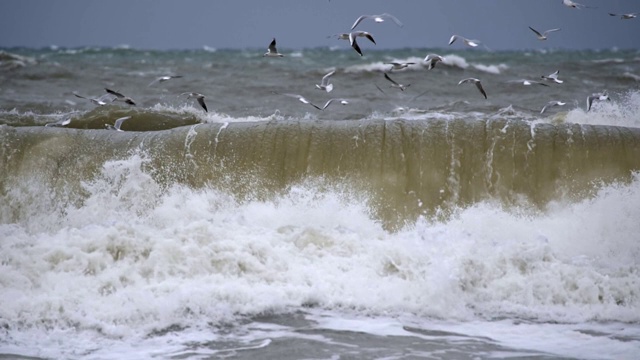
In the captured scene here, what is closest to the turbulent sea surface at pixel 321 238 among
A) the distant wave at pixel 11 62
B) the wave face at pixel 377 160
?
the wave face at pixel 377 160

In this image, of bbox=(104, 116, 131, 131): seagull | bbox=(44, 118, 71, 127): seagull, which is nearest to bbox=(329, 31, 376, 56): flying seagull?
bbox=(104, 116, 131, 131): seagull

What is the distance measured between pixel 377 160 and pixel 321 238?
1.61 metres

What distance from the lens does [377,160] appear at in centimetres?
1038

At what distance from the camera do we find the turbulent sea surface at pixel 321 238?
281 inches

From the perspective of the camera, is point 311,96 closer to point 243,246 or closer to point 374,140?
point 374,140

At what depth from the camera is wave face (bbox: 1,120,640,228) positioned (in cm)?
1006

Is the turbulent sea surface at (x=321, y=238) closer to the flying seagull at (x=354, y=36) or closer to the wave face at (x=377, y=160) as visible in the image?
the wave face at (x=377, y=160)

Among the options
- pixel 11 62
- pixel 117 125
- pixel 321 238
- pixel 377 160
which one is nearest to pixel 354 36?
pixel 377 160

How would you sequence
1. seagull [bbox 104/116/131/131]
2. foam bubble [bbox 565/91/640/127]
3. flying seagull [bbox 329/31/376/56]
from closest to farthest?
flying seagull [bbox 329/31/376/56] < seagull [bbox 104/116/131/131] < foam bubble [bbox 565/91/640/127]

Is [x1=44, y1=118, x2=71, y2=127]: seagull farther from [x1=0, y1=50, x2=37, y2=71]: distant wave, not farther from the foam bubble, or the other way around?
[x1=0, y1=50, x2=37, y2=71]: distant wave

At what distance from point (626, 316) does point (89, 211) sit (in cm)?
596

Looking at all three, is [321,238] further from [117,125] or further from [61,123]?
[61,123]

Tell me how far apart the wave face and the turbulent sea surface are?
2 centimetres

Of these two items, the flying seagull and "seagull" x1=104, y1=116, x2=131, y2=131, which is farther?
"seagull" x1=104, y1=116, x2=131, y2=131
